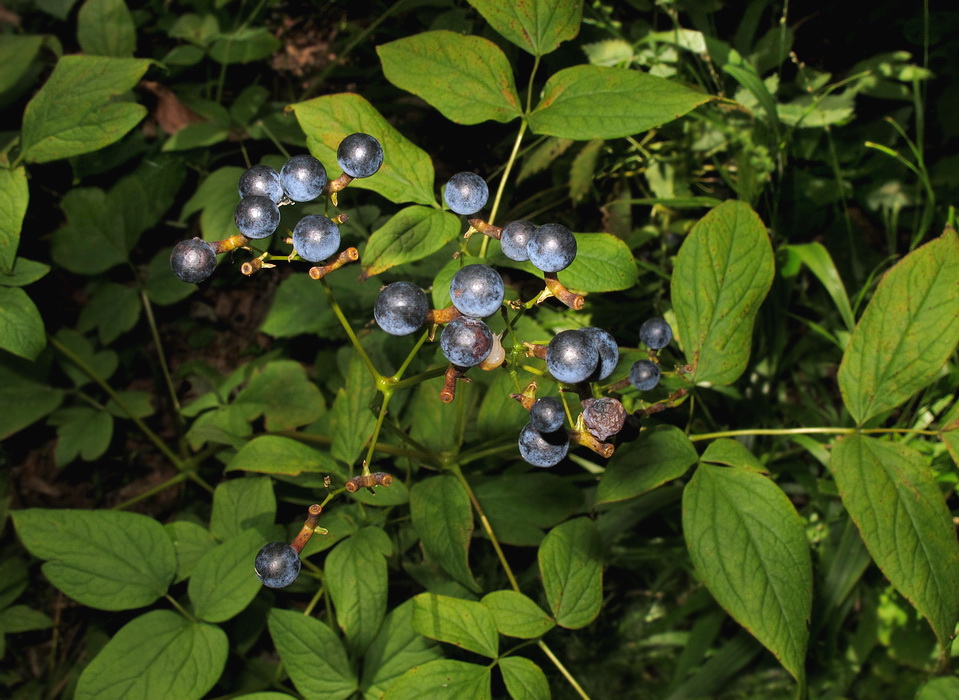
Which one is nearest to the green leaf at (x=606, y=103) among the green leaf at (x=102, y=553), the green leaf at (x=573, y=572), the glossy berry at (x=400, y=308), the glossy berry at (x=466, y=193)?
the glossy berry at (x=466, y=193)

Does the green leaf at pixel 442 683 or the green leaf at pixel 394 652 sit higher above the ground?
the green leaf at pixel 442 683

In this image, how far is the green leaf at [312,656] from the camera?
1521 mm

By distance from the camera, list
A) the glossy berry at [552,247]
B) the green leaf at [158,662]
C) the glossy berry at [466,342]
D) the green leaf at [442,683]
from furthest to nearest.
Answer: the green leaf at [158,662]
the green leaf at [442,683]
the glossy berry at [552,247]
the glossy berry at [466,342]

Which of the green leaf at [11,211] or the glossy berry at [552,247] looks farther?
the green leaf at [11,211]

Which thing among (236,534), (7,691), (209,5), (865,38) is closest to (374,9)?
(209,5)

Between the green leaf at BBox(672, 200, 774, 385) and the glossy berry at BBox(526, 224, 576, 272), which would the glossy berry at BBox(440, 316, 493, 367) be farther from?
the green leaf at BBox(672, 200, 774, 385)

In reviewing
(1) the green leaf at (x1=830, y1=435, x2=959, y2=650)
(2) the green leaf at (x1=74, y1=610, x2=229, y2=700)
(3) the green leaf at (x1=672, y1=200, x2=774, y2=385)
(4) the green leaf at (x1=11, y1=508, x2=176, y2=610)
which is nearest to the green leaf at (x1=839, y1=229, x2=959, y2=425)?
(1) the green leaf at (x1=830, y1=435, x2=959, y2=650)

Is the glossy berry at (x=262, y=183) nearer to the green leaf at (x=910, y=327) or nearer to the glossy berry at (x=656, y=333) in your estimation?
the glossy berry at (x=656, y=333)

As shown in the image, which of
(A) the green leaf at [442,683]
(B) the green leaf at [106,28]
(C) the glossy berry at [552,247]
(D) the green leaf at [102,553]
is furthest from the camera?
(B) the green leaf at [106,28]

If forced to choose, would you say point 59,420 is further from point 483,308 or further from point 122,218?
point 483,308

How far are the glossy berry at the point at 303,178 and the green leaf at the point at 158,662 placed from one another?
1.04 m

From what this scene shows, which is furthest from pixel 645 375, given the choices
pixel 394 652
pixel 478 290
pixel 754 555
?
pixel 394 652

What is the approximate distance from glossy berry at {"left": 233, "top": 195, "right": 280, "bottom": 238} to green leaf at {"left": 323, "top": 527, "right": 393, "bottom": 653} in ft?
2.45

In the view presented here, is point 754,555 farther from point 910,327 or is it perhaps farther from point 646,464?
point 910,327
